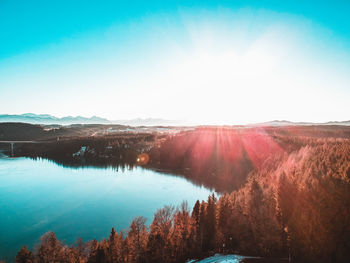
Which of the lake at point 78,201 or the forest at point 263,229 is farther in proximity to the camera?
the lake at point 78,201

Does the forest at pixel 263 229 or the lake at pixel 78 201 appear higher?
the forest at pixel 263 229

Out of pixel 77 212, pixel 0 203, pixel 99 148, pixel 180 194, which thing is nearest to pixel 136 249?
pixel 77 212

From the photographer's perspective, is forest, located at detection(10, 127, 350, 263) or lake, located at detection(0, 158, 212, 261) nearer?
forest, located at detection(10, 127, 350, 263)

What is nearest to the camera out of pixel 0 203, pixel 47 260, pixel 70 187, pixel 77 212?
pixel 47 260

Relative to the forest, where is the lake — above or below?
below

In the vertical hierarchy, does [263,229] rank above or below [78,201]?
above

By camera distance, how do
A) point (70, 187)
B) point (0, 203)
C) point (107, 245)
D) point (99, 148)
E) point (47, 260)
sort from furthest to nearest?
point (99, 148) → point (70, 187) → point (0, 203) → point (107, 245) → point (47, 260)

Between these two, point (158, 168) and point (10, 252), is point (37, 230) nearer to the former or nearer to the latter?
point (10, 252)

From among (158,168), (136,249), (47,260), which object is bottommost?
(158,168)
